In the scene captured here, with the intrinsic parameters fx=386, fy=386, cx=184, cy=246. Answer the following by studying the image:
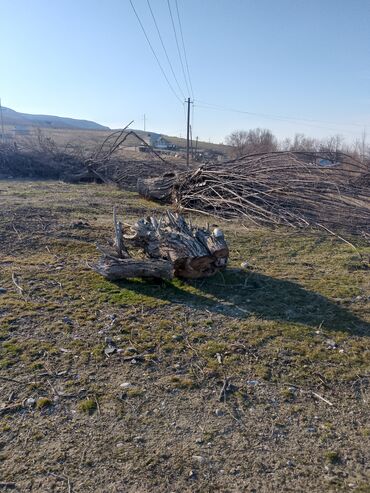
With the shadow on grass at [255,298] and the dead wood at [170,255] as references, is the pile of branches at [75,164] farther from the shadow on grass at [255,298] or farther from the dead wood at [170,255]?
the shadow on grass at [255,298]

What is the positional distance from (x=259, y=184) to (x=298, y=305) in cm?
471

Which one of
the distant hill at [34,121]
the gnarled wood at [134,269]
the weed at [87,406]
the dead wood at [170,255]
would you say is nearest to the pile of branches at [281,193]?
the dead wood at [170,255]

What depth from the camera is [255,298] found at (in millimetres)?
4133

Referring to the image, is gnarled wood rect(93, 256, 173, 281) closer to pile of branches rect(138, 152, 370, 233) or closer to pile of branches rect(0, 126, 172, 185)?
pile of branches rect(138, 152, 370, 233)

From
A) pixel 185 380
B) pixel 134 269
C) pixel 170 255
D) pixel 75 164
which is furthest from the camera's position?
pixel 75 164

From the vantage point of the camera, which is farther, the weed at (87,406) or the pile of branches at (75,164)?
the pile of branches at (75,164)

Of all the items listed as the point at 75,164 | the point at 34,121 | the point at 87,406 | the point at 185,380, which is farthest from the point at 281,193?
the point at 34,121

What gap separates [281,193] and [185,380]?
6.24 metres

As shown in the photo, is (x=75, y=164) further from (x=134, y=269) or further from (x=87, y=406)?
(x=87, y=406)

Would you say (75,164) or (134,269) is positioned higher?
(75,164)

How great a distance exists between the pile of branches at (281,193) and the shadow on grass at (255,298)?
326cm

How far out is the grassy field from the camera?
6.65 ft

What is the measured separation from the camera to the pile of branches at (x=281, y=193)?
7777mm

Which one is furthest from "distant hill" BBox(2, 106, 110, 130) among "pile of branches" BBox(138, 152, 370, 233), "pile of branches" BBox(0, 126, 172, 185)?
"pile of branches" BBox(138, 152, 370, 233)
